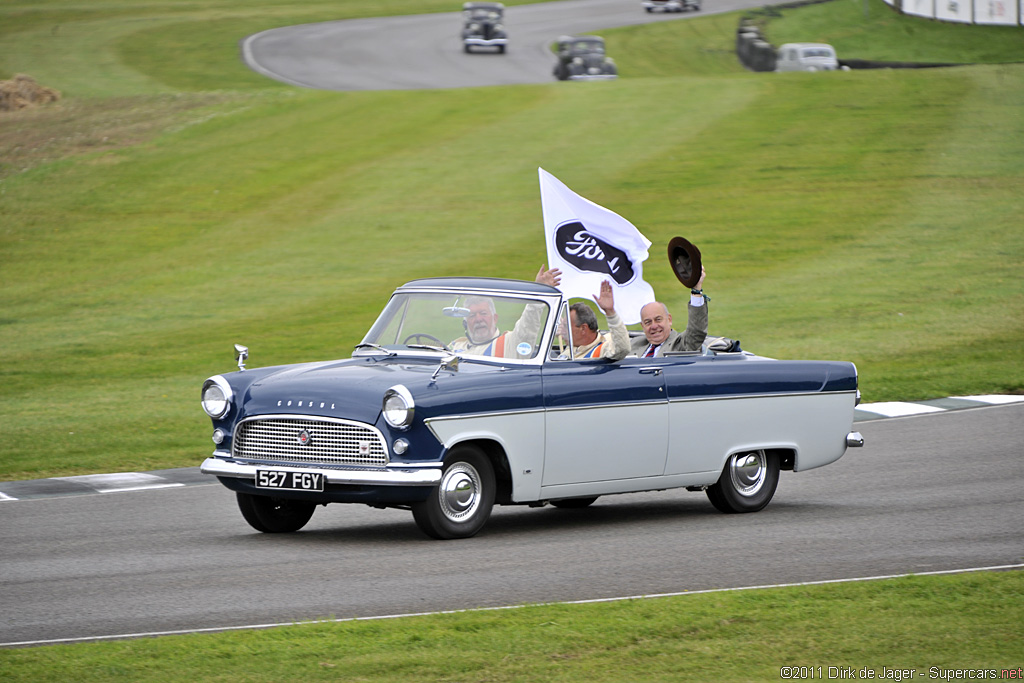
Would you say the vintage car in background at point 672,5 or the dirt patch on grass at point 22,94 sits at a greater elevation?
the vintage car in background at point 672,5

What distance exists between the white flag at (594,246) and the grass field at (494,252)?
3.79 meters

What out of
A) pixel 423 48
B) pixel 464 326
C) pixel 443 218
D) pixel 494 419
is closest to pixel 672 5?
pixel 423 48

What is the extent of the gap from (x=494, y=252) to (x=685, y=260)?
15.3 m

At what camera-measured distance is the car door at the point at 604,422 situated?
9.19 metres

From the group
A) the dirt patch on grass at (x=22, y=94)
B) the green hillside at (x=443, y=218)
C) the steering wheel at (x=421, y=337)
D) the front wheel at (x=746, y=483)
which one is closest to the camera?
the steering wheel at (x=421, y=337)

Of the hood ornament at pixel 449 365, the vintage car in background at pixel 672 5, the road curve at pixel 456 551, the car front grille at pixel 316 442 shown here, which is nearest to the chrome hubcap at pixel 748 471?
the road curve at pixel 456 551

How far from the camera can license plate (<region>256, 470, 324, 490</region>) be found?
8.48 meters

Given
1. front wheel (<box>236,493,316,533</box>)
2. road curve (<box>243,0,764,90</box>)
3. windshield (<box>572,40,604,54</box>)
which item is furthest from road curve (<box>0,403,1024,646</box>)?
windshield (<box>572,40,604,54</box>)

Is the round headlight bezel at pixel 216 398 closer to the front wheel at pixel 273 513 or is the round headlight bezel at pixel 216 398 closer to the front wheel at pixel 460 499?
the front wheel at pixel 273 513

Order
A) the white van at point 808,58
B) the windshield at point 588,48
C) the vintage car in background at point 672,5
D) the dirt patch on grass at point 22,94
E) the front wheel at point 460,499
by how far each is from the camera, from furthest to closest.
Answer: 1. the vintage car in background at point 672,5
2. the windshield at point 588,48
3. the white van at point 808,58
4. the dirt patch on grass at point 22,94
5. the front wheel at point 460,499

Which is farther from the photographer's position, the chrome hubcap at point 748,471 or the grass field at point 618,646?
the chrome hubcap at point 748,471

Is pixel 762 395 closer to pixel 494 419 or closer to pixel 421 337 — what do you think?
pixel 494 419

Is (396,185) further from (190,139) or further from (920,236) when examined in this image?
(920,236)

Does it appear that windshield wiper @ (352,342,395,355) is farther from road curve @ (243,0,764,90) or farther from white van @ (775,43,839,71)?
white van @ (775,43,839,71)
